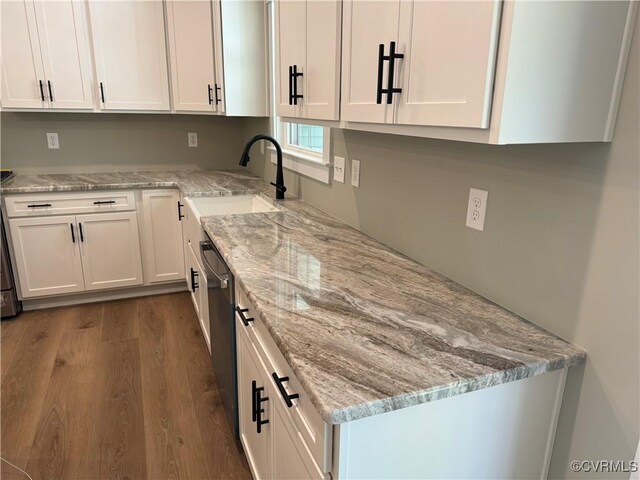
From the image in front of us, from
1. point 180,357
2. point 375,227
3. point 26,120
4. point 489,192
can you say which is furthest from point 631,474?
point 26,120

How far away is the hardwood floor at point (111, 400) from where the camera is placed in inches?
70.5

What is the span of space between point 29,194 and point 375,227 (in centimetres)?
241

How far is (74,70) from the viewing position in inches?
116

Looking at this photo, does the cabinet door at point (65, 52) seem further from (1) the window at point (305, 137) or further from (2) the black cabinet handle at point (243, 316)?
(2) the black cabinet handle at point (243, 316)

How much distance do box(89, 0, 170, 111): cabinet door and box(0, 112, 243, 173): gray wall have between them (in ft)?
1.28

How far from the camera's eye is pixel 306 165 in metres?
2.46

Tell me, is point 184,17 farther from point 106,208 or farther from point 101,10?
point 106,208

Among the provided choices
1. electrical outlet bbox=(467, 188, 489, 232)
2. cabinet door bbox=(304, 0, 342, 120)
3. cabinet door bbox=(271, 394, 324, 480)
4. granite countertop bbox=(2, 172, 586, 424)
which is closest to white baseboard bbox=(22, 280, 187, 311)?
granite countertop bbox=(2, 172, 586, 424)


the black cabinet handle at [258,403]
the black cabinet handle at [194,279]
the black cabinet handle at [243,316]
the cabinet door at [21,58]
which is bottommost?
the black cabinet handle at [194,279]

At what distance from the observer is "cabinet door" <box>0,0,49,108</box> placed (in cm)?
272

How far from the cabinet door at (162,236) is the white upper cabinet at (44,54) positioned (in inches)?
33.8

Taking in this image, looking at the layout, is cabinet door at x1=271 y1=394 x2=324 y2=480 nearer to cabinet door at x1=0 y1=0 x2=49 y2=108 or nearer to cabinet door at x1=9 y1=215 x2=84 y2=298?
cabinet door at x1=9 y1=215 x2=84 y2=298

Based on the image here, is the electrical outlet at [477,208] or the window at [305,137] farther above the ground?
the window at [305,137]

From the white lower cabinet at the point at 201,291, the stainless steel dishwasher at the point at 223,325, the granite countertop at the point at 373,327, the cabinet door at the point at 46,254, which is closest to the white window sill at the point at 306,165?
the granite countertop at the point at 373,327
